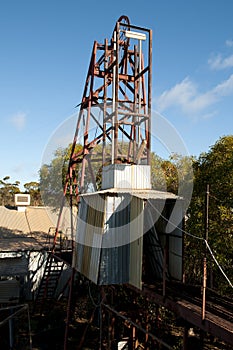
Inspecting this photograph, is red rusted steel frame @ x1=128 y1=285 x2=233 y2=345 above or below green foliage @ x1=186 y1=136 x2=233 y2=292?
below

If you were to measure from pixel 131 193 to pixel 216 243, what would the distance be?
3.98 m

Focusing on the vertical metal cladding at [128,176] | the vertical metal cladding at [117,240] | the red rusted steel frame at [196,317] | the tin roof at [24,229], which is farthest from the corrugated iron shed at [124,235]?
the tin roof at [24,229]

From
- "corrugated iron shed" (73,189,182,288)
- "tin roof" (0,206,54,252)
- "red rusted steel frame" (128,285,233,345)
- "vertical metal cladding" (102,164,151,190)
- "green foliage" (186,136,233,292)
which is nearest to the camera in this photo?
"red rusted steel frame" (128,285,233,345)

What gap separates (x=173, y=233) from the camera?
12.3 metres

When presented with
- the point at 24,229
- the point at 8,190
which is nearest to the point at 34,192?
the point at 8,190

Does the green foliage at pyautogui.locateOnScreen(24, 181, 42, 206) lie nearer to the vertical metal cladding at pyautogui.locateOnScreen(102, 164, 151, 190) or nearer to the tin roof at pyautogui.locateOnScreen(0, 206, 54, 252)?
the tin roof at pyautogui.locateOnScreen(0, 206, 54, 252)

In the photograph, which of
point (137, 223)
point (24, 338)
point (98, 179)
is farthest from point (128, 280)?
point (98, 179)

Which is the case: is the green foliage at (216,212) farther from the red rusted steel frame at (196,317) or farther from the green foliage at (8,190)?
the green foliage at (8,190)

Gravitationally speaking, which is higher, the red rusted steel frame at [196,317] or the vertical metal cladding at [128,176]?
the vertical metal cladding at [128,176]

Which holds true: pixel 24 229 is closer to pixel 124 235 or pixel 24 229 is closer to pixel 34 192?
pixel 124 235

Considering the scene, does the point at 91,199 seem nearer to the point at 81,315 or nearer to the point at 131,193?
the point at 131,193

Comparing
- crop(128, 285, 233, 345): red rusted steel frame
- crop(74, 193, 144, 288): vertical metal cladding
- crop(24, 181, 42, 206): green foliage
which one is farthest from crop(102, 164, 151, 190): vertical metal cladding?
crop(24, 181, 42, 206): green foliage

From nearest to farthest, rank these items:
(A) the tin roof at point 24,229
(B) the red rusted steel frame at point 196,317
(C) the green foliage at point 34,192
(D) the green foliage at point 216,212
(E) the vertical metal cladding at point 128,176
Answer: (B) the red rusted steel frame at point 196,317
(D) the green foliage at point 216,212
(E) the vertical metal cladding at point 128,176
(A) the tin roof at point 24,229
(C) the green foliage at point 34,192

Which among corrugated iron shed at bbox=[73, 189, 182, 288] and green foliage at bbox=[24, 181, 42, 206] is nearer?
corrugated iron shed at bbox=[73, 189, 182, 288]
